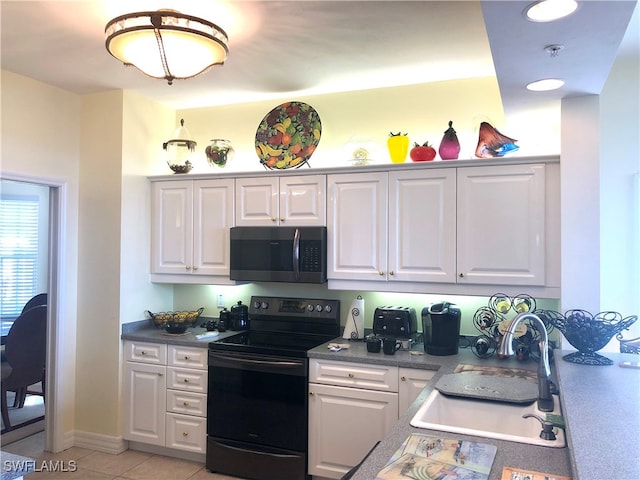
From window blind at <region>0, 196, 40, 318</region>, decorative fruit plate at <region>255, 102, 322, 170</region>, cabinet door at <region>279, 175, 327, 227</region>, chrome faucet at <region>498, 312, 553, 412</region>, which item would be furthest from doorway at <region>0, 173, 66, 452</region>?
chrome faucet at <region>498, 312, 553, 412</region>

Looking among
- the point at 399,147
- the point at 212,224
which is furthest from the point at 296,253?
the point at 399,147

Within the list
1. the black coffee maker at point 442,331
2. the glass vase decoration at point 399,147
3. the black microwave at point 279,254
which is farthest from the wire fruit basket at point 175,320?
the glass vase decoration at point 399,147

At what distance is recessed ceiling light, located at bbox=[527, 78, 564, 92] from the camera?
2359 millimetres

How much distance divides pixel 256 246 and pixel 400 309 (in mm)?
1100

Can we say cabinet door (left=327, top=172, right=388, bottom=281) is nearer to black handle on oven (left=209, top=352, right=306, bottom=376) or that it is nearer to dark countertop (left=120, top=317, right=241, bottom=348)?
black handle on oven (left=209, top=352, right=306, bottom=376)

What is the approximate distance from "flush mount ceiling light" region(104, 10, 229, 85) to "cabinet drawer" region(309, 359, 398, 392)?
1.85m

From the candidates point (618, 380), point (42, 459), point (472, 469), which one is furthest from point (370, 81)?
point (42, 459)

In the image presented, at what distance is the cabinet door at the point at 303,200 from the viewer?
3369 mm

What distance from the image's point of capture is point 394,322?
318cm

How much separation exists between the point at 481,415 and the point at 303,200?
6.17 feet

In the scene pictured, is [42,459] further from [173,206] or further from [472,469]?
[472,469]

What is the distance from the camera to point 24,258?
5691 mm

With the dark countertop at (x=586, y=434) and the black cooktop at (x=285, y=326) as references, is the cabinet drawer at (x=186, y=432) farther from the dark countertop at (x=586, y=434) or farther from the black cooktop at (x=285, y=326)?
the dark countertop at (x=586, y=434)

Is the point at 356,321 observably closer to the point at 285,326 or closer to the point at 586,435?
the point at 285,326
